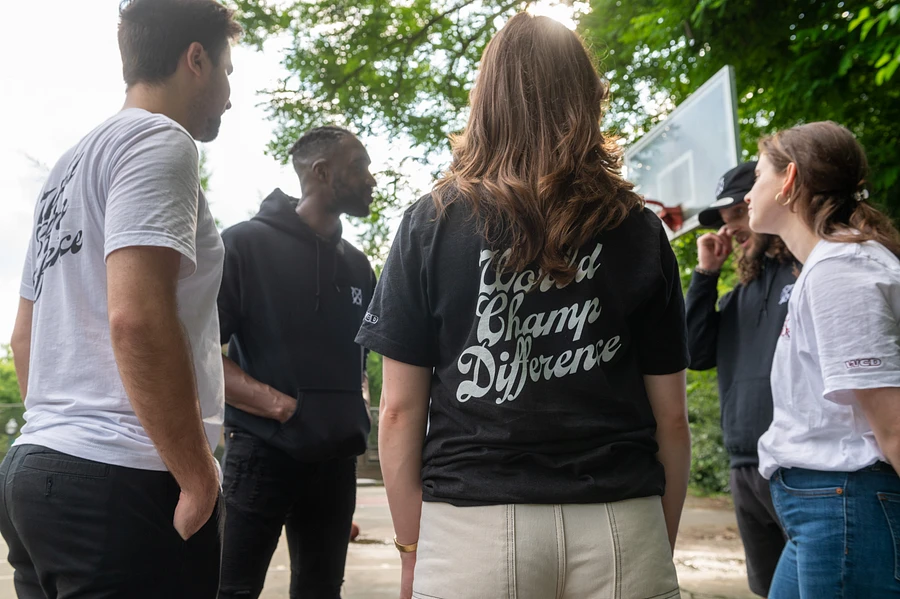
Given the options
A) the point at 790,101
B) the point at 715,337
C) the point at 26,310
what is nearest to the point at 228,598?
the point at 26,310

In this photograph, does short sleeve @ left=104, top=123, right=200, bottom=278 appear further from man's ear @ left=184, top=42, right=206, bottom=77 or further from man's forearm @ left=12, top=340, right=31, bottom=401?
man's forearm @ left=12, top=340, right=31, bottom=401

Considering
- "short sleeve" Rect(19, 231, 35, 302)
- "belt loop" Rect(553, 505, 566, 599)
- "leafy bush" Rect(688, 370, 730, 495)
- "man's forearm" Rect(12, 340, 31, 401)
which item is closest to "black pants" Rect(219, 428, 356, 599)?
"man's forearm" Rect(12, 340, 31, 401)

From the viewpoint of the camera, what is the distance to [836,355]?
177 cm

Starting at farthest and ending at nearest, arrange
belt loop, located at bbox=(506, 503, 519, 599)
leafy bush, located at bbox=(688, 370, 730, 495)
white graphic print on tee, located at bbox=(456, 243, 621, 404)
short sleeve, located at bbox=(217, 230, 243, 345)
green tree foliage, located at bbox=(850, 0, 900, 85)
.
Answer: leafy bush, located at bbox=(688, 370, 730, 495)
green tree foliage, located at bbox=(850, 0, 900, 85)
short sleeve, located at bbox=(217, 230, 243, 345)
white graphic print on tee, located at bbox=(456, 243, 621, 404)
belt loop, located at bbox=(506, 503, 519, 599)

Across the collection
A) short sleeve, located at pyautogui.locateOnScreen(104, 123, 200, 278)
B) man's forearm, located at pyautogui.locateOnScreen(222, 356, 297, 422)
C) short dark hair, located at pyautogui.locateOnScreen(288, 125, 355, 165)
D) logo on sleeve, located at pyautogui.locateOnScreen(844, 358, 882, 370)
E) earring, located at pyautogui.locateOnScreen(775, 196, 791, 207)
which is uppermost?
short dark hair, located at pyautogui.locateOnScreen(288, 125, 355, 165)

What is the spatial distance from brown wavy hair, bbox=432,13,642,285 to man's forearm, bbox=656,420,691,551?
391 mm

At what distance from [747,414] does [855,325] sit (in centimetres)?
128

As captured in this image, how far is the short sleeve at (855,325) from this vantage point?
1734 mm

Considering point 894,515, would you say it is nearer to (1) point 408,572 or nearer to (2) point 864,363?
(2) point 864,363

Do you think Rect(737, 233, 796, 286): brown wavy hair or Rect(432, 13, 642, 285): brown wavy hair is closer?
Rect(432, 13, 642, 285): brown wavy hair

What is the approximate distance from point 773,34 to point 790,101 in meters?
0.63

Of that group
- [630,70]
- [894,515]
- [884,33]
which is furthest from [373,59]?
[894,515]

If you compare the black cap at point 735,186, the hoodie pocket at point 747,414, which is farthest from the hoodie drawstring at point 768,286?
the black cap at point 735,186

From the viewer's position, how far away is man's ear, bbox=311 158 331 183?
3.44 metres
